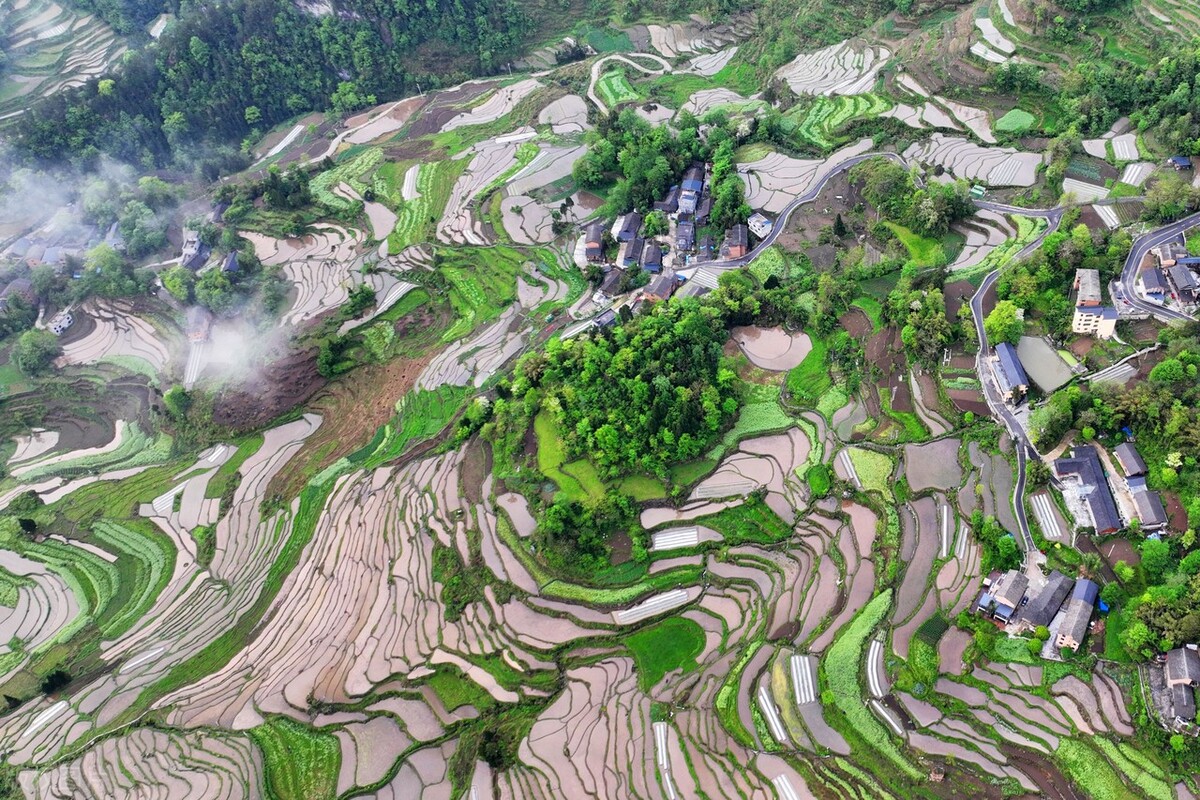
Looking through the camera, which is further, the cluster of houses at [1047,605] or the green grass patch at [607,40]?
the green grass patch at [607,40]

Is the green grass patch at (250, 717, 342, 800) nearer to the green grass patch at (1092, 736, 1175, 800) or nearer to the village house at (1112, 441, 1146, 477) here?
the green grass patch at (1092, 736, 1175, 800)

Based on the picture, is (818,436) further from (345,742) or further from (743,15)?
(743,15)

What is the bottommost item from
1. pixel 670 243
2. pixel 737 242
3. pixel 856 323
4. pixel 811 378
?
pixel 811 378

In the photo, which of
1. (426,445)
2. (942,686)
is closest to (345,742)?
(426,445)

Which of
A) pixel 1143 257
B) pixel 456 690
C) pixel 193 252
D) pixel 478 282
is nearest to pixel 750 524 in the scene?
pixel 456 690

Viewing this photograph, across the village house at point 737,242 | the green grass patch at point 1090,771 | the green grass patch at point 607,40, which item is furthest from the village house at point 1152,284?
the green grass patch at point 607,40

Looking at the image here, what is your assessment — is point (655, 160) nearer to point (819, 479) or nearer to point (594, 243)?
point (594, 243)

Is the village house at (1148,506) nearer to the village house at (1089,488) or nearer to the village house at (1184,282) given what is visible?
the village house at (1089,488)
